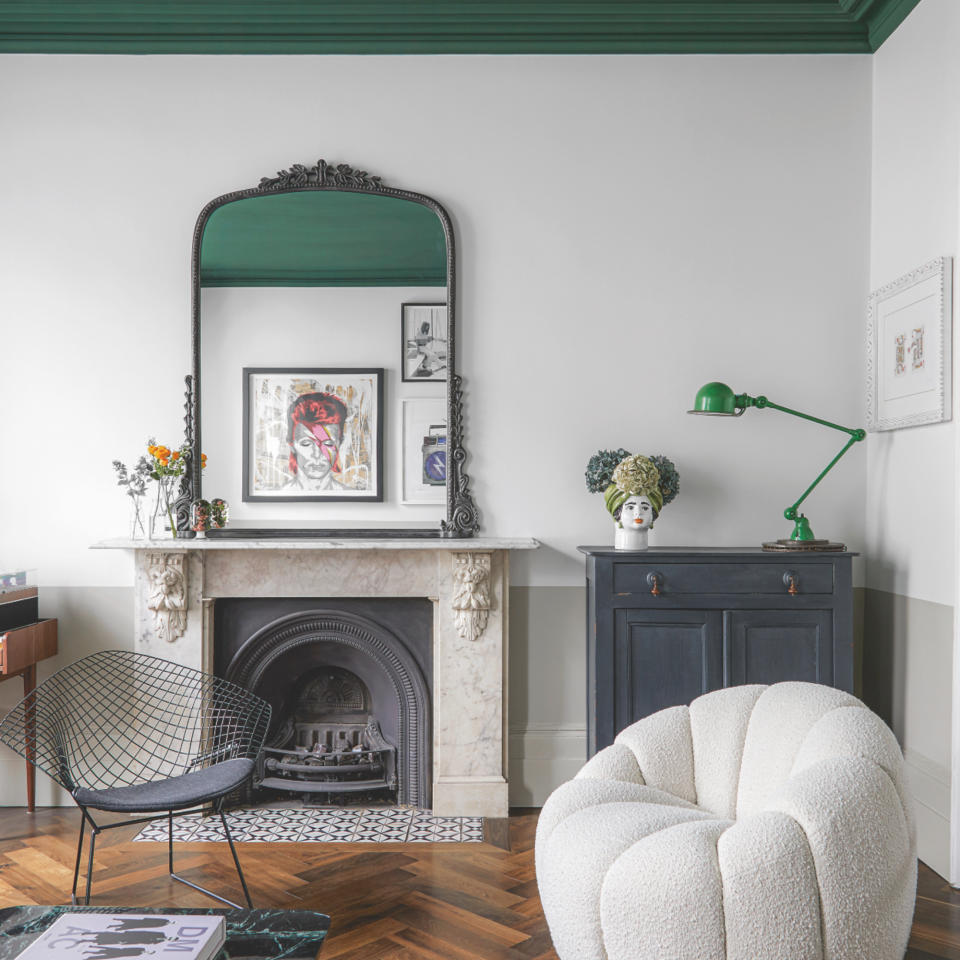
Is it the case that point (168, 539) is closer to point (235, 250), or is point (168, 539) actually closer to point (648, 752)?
point (235, 250)

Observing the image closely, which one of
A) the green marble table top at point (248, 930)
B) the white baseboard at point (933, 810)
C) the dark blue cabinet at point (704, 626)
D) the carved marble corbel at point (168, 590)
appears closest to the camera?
the green marble table top at point (248, 930)

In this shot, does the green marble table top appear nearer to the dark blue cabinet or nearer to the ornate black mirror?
the dark blue cabinet

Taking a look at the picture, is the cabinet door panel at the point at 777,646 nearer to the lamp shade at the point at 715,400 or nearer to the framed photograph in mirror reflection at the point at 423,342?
the lamp shade at the point at 715,400

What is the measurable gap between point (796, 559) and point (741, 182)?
1615mm

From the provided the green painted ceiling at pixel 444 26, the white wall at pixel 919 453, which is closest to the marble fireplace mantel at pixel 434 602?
the white wall at pixel 919 453

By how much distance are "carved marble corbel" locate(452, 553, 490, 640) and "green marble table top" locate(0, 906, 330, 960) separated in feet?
5.27

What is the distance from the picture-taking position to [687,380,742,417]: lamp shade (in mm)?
3246

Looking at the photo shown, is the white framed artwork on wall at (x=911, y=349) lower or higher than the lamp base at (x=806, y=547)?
higher

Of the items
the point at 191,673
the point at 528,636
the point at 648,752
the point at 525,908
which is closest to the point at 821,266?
the point at 528,636

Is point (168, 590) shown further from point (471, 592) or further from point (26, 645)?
point (471, 592)

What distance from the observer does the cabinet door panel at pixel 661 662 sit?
3.13 metres

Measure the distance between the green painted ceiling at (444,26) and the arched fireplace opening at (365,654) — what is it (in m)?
2.34

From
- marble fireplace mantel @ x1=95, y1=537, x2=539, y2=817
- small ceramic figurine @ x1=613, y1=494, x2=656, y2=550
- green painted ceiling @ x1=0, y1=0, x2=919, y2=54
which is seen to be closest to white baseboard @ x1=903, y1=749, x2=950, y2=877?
small ceramic figurine @ x1=613, y1=494, x2=656, y2=550

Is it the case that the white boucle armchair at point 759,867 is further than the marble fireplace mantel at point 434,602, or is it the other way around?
the marble fireplace mantel at point 434,602
